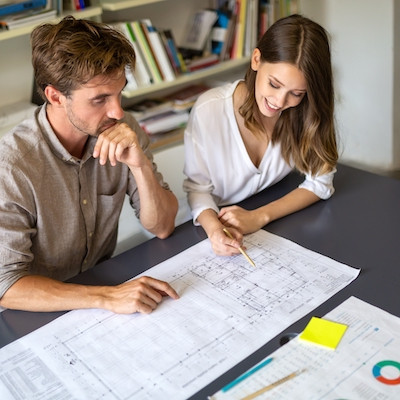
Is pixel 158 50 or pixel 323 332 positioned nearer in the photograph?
pixel 323 332

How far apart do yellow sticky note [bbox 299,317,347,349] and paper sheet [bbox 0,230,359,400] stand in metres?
0.05

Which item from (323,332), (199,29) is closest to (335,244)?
(323,332)

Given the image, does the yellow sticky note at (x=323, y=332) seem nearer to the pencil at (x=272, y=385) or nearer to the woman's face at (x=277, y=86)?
the pencil at (x=272, y=385)

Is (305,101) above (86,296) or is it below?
above

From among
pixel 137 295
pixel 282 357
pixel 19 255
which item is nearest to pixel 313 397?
pixel 282 357

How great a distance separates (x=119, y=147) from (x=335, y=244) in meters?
0.61

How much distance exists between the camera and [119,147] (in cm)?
143

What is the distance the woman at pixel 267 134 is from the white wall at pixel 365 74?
1133 millimetres

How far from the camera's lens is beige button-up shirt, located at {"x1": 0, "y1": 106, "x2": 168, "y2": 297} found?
1.35 metres

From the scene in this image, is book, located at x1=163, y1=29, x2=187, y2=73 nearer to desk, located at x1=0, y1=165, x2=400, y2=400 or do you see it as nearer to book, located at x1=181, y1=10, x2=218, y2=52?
book, located at x1=181, y1=10, x2=218, y2=52

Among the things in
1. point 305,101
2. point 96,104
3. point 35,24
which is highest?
point 35,24

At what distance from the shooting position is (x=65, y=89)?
1.38 m

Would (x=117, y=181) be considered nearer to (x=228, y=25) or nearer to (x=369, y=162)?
(x=228, y=25)

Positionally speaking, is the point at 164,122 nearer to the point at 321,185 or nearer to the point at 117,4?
the point at 117,4
